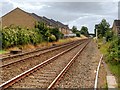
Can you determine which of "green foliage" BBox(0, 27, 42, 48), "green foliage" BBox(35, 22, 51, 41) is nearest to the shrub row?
"green foliage" BBox(0, 27, 42, 48)

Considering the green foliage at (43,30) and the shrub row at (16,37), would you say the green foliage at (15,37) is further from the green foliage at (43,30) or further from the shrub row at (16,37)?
the green foliage at (43,30)

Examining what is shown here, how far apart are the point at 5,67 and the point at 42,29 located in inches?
1487

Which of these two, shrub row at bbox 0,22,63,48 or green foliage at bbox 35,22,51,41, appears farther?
green foliage at bbox 35,22,51,41

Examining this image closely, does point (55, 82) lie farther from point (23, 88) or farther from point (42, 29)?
point (42, 29)

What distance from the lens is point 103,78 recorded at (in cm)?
1420

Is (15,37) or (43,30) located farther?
(43,30)

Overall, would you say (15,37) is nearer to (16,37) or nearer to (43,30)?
(16,37)

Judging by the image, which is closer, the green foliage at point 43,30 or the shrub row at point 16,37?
the shrub row at point 16,37

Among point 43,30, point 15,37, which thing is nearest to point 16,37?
→ point 15,37

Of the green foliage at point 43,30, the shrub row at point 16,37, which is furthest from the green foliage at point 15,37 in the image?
the green foliage at point 43,30

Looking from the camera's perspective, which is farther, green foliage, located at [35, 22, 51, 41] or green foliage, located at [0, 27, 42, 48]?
green foliage, located at [35, 22, 51, 41]

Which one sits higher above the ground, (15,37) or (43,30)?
(43,30)

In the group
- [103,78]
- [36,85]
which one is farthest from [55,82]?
[103,78]

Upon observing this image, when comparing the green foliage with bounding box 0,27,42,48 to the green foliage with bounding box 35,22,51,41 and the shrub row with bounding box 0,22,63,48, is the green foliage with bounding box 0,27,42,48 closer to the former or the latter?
the shrub row with bounding box 0,22,63,48
